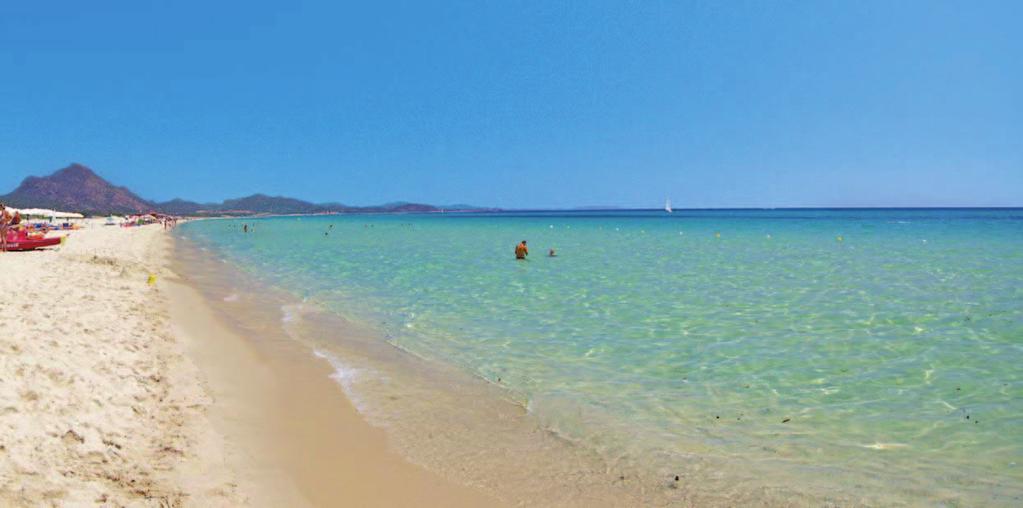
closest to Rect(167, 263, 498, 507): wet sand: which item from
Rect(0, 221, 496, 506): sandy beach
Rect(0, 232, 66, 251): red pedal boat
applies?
Rect(0, 221, 496, 506): sandy beach

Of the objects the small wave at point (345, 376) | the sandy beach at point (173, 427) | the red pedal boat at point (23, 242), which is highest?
the red pedal boat at point (23, 242)

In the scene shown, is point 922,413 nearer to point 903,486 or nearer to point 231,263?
point 903,486

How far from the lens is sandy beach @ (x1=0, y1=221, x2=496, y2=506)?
438 cm

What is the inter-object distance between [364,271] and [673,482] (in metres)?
20.2

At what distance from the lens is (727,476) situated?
16.9ft

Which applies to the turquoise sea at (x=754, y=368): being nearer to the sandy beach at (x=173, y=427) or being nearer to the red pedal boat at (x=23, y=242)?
the sandy beach at (x=173, y=427)

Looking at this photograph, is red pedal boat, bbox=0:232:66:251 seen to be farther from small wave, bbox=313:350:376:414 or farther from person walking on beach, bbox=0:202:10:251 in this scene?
small wave, bbox=313:350:376:414

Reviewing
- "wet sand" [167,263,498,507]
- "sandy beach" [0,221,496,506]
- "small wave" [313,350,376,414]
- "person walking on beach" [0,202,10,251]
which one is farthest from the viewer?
"person walking on beach" [0,202,10,251]

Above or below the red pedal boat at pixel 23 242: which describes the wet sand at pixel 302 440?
below

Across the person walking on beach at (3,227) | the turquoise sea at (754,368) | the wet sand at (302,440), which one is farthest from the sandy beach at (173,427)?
the person walking on beach at (3,227)

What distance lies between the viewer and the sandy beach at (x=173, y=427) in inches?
173

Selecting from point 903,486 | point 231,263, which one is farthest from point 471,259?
point 903,486

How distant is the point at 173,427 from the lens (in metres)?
5.75

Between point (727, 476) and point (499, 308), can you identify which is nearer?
point (727, 476)
